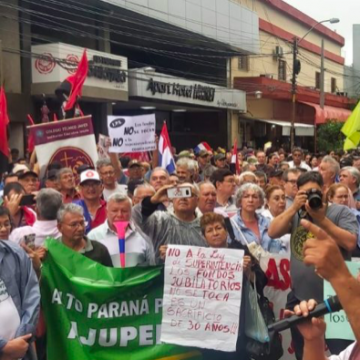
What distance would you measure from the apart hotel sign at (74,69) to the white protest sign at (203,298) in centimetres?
1605

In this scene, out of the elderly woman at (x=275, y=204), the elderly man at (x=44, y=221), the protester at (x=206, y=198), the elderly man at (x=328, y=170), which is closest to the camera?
the elderly man at (x=44, y=221)

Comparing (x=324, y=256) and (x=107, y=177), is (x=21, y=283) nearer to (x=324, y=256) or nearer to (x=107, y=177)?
(x=324, y=256)

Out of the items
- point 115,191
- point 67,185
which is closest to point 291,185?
point 115,191

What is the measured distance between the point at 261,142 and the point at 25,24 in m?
20.3

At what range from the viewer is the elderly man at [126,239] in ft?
17.4

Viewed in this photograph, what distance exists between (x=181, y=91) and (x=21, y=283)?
24.8 meters

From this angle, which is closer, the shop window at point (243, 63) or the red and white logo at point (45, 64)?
the red and white logo at point (45, 64)

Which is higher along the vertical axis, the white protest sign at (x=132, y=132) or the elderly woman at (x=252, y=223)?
the white protest sign at (x=132, y=132)

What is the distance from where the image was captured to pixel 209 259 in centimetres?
475

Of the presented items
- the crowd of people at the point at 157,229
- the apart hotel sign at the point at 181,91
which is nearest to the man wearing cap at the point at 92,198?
the crowd of people at the point at 157,229

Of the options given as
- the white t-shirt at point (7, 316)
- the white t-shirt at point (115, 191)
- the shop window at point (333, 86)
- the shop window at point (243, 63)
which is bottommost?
the white t-shirt at point (7, 316)

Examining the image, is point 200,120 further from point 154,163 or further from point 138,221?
point 138,221

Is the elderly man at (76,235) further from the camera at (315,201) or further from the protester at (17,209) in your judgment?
the camera at (315,201)

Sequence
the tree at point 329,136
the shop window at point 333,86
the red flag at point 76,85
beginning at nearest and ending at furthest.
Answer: the red flag at point 76,85
the tree at point 329,136
the shop window at point 333,86
